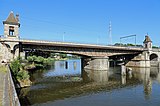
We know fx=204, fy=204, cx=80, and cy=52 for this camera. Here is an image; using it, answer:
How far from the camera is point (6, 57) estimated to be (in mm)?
49156

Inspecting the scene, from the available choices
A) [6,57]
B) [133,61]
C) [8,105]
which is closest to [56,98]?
[8,105]

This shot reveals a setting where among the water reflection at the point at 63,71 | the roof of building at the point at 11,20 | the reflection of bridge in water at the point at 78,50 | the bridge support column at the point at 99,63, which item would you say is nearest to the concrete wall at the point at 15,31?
the reflection of bridge in water at the point at 78,50

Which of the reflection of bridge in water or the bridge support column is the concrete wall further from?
the bridge support column

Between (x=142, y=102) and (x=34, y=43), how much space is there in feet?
125

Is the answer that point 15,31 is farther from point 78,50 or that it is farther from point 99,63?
point 99,63

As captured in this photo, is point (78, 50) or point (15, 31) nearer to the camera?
point (15, 31)

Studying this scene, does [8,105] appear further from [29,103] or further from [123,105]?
[123,105]

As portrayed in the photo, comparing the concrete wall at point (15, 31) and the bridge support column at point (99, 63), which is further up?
the concrete wall at point (15, 31)

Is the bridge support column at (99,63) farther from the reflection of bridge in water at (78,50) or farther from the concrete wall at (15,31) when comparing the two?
the concrete wall at (15,31)

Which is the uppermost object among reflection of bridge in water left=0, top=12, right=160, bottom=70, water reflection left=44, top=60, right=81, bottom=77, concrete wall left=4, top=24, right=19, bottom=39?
concrete wall left=4, top=24, right=19, bottom=39

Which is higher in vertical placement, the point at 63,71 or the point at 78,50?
the point at 78,50

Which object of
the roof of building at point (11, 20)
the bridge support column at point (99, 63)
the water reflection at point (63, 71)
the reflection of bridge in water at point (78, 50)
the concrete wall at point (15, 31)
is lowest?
the water reflection at point (63, 71)

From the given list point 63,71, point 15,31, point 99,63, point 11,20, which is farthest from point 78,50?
point 11,20

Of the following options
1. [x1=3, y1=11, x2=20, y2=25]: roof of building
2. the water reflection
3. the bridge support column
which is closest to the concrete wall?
[x1=3, y1=11, x2=20, y2=25]: roof of building
